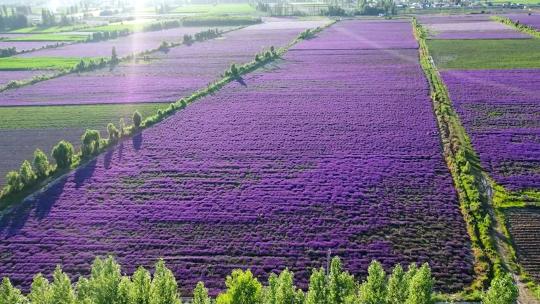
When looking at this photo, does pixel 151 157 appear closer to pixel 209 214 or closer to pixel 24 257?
pixel 209 214

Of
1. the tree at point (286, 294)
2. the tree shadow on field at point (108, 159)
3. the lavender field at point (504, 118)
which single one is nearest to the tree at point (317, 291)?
the tree at point (286, 294)

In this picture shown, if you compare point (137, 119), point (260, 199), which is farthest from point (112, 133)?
point (260, 199)

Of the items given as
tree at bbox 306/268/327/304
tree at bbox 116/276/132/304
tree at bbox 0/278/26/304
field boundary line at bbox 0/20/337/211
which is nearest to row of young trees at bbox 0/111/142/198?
field boundary line at bbox 0/20/337/211

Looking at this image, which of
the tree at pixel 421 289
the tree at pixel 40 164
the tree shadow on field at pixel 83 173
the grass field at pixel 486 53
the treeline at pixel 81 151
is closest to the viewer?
the tree at pixel 421 289

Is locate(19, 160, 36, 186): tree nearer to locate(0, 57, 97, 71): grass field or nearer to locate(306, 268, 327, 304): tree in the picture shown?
locate(306, 268, 327, 304): tree

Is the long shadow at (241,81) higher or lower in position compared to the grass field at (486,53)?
lower

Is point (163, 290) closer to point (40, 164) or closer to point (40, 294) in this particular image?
point (40, 294)

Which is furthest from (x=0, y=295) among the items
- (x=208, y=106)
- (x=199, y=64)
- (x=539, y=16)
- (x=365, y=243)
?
(x=539, y=16)

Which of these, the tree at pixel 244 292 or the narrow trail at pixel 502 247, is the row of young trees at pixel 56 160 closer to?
the tree at pixel 244 292
